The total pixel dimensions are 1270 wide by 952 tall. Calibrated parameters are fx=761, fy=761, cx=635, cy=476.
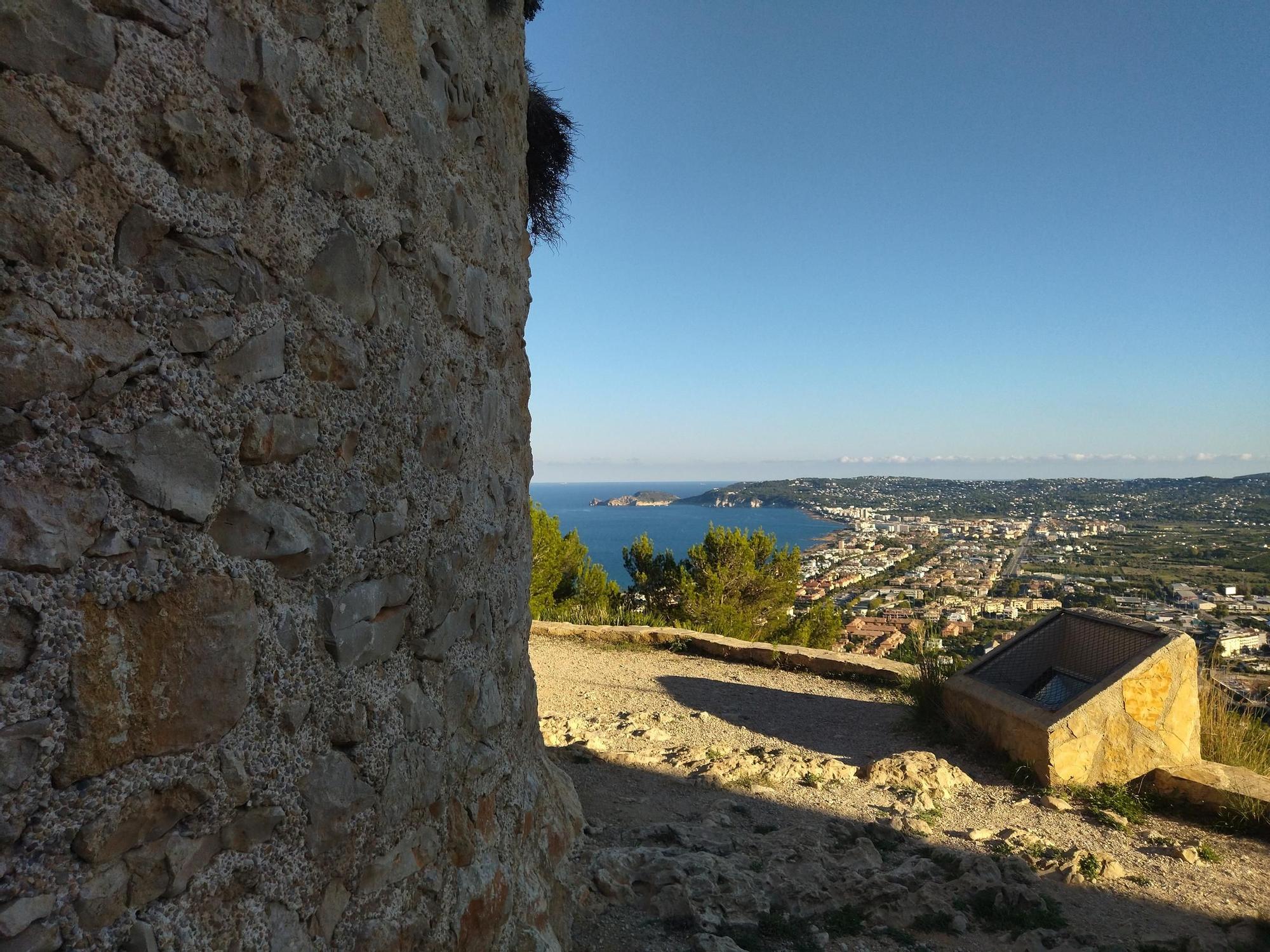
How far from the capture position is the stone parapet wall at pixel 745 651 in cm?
715

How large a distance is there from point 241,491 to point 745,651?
713 centimetres

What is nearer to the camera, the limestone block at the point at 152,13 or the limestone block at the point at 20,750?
the limestone block at the point at 20,750

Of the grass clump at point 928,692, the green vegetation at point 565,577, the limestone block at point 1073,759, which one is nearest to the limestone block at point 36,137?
the limestone block at point 1073,759

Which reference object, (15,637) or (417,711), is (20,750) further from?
(417,711)

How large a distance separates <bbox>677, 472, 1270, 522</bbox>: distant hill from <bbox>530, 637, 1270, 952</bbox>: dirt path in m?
29.8

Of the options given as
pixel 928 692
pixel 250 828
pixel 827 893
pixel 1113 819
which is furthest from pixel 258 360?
pixel 928 692

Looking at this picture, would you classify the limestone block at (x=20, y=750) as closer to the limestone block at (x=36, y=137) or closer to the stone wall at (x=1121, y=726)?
the limestone block at (x=36, y=137)

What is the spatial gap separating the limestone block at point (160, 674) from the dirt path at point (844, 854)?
166 cm

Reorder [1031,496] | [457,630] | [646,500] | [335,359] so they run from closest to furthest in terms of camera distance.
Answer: [335,359]
[457,630]
[1031,496]
[646,500]

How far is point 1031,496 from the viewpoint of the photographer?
46.7 m

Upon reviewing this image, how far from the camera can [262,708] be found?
1.29 meters

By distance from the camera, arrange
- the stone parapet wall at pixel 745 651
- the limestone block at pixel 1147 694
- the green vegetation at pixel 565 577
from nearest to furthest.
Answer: the limestone block at pixel 1147 694
the stone parapet wall at pixel 745 651
the green vegetation at pixel 565 577

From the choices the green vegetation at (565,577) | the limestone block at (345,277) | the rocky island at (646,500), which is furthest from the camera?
the rocky island at (646,500)

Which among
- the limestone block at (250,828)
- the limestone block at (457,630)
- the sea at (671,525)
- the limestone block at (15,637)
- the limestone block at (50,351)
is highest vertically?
the limestone block at (50,351)
